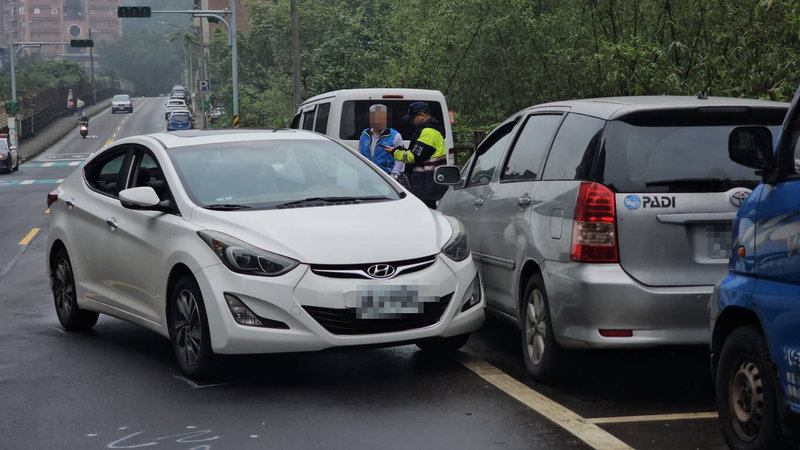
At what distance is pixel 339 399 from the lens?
6.32m

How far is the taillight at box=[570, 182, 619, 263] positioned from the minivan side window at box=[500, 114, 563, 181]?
2.95 ft

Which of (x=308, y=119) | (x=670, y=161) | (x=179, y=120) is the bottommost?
(x=179, y=120)

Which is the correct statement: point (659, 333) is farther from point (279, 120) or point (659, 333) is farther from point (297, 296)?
point (279, 120)

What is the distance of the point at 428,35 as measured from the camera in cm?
2767

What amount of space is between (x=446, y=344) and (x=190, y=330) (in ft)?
5.53

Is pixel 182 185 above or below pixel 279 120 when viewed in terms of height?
above

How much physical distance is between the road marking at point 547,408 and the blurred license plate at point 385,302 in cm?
71

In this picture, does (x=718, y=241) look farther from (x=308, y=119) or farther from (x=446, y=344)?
(x=308, y=119)

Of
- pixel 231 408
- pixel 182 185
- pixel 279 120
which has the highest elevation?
pixel 182 185

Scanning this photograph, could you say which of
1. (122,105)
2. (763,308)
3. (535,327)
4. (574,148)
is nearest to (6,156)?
(535,327)

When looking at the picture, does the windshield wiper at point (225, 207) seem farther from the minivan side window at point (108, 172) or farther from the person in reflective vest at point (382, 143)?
the person in reflective vest at point (382, 143)

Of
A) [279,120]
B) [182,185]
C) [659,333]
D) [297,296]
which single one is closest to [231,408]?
[297,296]

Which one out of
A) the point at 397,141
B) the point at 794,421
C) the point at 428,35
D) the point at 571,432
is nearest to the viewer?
the point at 794,421

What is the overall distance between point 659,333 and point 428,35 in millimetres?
22401
